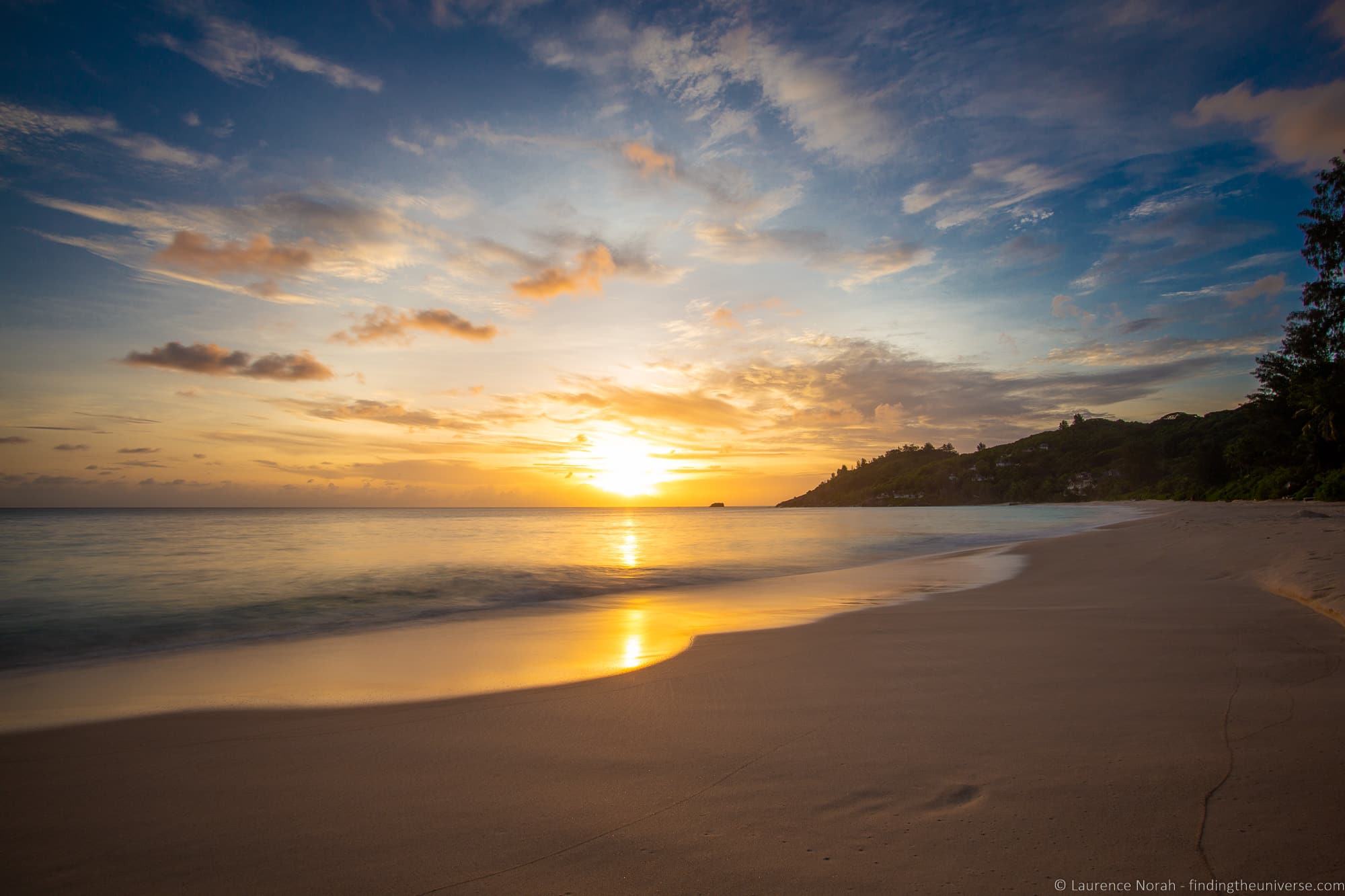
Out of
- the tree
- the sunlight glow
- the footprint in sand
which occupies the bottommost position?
the sunlight glow

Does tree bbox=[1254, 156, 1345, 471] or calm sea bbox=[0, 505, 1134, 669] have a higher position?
tree bbox=[1254, 156, 1345, 471]

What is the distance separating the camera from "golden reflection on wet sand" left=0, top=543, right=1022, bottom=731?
566cm

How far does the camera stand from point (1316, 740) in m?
3.50

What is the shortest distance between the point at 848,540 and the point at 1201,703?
101 feet

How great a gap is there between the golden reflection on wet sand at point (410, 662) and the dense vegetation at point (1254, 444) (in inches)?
1352

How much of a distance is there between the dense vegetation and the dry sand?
37.5 m

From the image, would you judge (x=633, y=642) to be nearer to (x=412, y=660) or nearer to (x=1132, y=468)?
(x=412, y=660)

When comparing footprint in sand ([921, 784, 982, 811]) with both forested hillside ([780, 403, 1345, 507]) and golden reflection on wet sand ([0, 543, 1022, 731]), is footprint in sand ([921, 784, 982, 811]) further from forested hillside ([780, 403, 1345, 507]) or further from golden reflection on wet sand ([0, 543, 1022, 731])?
forested hillside ([780, 403, 1345, 507])

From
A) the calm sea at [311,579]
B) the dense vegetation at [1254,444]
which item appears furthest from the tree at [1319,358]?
the calm sea at [311,579]

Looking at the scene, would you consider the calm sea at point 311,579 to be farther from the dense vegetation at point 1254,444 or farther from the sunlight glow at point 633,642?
the dense vegetation at point 1254,444

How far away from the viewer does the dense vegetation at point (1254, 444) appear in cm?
3125

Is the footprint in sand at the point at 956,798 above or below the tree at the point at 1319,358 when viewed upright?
below

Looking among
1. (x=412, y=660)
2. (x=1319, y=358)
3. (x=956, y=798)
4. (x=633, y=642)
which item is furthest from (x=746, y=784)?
(x=1319, y=358)

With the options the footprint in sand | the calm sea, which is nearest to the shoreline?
the calm sea
